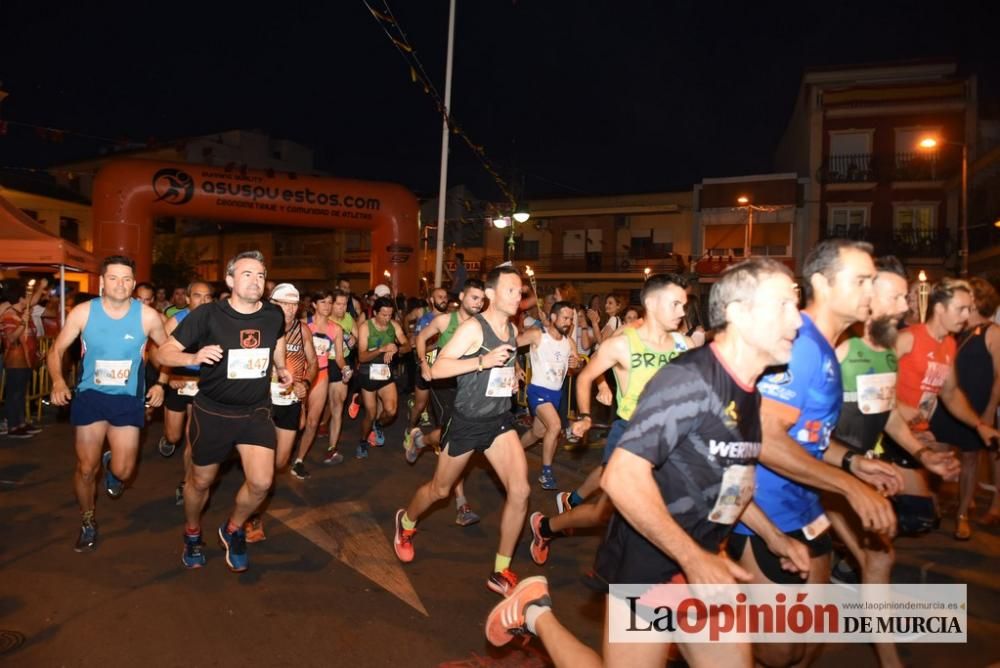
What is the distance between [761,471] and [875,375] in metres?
1.17

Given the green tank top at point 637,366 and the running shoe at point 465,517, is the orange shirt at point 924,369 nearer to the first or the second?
the green tank top at point 637,366

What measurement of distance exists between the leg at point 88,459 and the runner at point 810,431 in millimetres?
4604

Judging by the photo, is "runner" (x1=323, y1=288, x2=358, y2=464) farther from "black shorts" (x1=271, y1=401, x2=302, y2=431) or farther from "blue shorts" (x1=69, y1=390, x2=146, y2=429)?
"blue shorts" (x1=69, y1=390, x2=146, y2=429)

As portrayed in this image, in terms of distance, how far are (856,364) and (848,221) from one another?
32198 mm

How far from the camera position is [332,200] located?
17531 mm

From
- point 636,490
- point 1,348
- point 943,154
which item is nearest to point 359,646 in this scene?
point 636,490

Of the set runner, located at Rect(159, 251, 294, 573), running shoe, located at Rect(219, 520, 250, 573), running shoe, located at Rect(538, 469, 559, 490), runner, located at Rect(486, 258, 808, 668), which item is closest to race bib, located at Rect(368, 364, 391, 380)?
running shoe, located at Rect(538, 469, 559, 490)

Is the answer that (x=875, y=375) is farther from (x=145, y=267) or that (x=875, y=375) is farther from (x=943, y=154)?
(x=943, y=154)

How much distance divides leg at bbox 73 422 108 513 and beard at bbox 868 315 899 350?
5.36 meters

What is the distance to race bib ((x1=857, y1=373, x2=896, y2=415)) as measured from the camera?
3697mm

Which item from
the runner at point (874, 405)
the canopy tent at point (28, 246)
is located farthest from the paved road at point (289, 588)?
the canopy tent at point (28, 246)

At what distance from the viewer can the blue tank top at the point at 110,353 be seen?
5137 millimetres

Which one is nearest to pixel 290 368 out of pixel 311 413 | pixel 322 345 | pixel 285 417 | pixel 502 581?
pixel 285 417

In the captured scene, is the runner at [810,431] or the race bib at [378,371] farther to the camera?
the race bib at [378,371]
